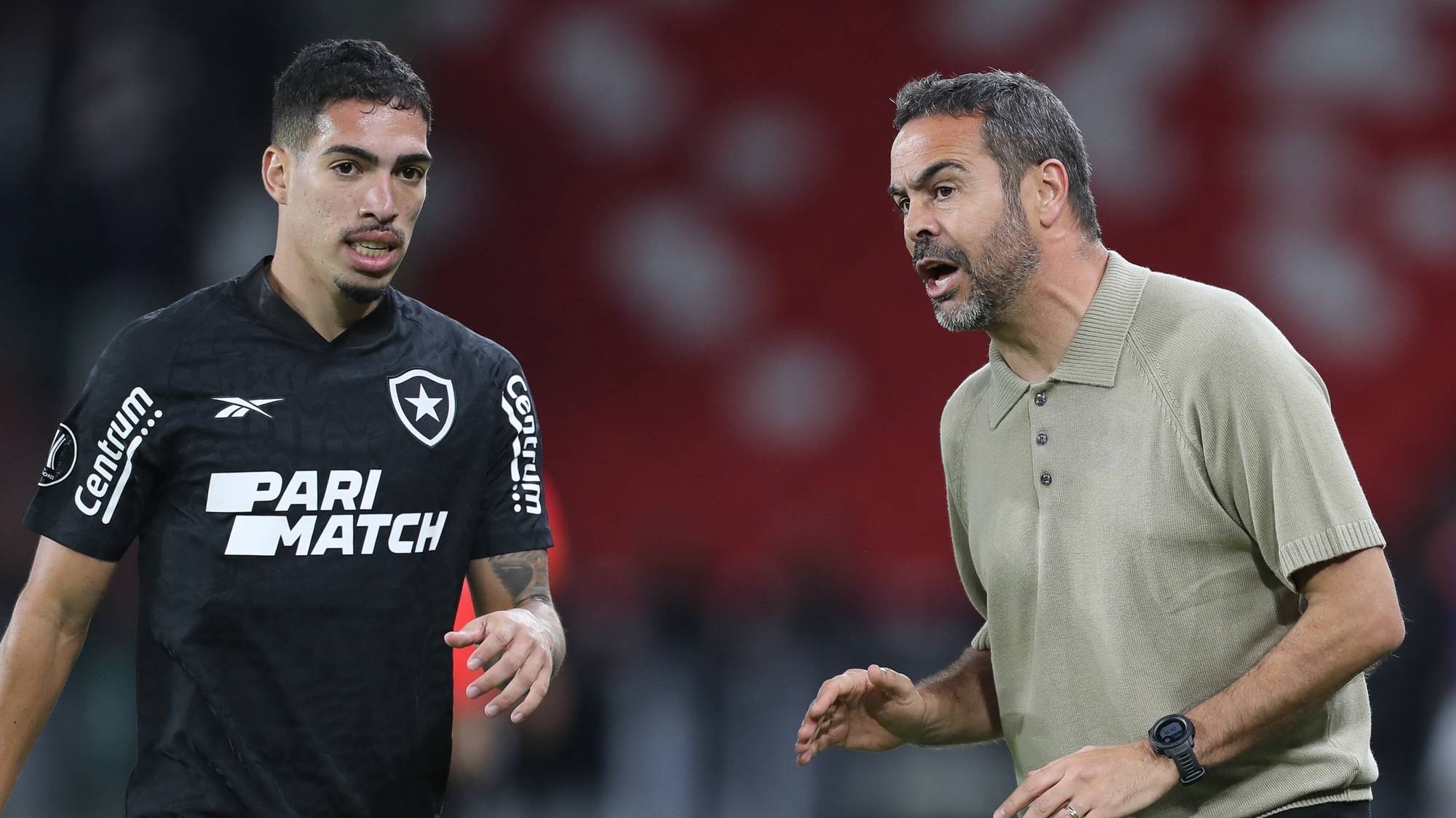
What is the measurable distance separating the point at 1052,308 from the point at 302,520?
1117mm

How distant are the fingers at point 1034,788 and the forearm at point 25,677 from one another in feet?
4.15

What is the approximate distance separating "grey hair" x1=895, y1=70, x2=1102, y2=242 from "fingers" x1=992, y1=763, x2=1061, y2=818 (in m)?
0.81

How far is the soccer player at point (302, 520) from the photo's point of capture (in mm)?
1910

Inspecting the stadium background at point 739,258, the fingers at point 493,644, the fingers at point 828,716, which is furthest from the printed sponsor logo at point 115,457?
the stadium background at point 739,258

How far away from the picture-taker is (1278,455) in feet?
5.88

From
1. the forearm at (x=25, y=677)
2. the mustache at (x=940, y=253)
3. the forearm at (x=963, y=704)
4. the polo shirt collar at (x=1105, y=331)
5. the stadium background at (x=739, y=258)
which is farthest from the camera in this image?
the stadium background at (x=739, y=258)

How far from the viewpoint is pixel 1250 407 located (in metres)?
1.83

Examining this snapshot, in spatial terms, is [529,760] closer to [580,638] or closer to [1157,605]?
[580,638]

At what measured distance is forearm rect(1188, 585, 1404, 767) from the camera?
175 centimetres

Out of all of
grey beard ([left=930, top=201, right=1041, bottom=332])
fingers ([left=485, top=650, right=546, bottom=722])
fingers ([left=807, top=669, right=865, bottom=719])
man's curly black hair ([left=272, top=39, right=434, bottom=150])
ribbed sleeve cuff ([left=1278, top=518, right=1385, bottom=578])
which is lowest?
fingers ([left=807, top=669, right=865, bottom=719])

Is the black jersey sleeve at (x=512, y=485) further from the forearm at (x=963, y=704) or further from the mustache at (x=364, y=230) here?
the forearm at (x=963, y=704)

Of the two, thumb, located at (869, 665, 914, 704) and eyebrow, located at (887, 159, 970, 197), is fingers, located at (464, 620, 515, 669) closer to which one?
thumb, located at (869, 665, 914, 704)

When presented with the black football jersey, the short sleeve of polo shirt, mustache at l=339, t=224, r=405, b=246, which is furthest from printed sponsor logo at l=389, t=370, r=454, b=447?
the short sleeve of polo shirt

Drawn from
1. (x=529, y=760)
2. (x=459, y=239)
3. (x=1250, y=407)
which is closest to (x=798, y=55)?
(x=459, y=239)
